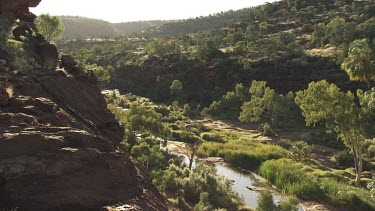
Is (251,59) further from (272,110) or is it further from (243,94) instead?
(272,110)

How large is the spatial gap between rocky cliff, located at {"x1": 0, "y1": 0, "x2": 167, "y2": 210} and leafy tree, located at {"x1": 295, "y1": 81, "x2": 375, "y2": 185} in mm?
23486

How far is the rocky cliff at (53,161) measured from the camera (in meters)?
10.4

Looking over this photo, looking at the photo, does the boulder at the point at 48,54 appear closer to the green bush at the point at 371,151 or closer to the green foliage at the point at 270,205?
the green foliage at the point at 270,205

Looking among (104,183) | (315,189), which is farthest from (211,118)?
(104,183)

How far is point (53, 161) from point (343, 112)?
95.5 ft

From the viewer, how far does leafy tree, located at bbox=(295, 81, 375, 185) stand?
32688mm

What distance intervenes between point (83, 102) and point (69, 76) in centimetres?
144

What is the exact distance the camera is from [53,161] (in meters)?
11.1

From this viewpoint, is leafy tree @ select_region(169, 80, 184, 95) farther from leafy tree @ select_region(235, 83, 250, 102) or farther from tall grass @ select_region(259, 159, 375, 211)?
tall grass @ select_region(259, 159, 375, 211)

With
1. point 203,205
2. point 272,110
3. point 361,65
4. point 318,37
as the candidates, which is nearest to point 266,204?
point 203,205

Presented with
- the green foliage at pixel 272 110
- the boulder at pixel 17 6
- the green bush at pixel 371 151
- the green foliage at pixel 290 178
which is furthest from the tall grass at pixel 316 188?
the green foliage at pixel 272 110

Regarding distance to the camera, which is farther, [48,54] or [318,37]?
[318,37]

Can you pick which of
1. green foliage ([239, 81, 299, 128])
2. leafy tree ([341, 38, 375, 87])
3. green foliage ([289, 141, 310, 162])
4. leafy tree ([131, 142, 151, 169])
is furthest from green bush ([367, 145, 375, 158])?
leafy tree ([131, 142, 151, 169])

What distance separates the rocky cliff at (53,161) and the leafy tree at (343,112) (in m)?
23.5
